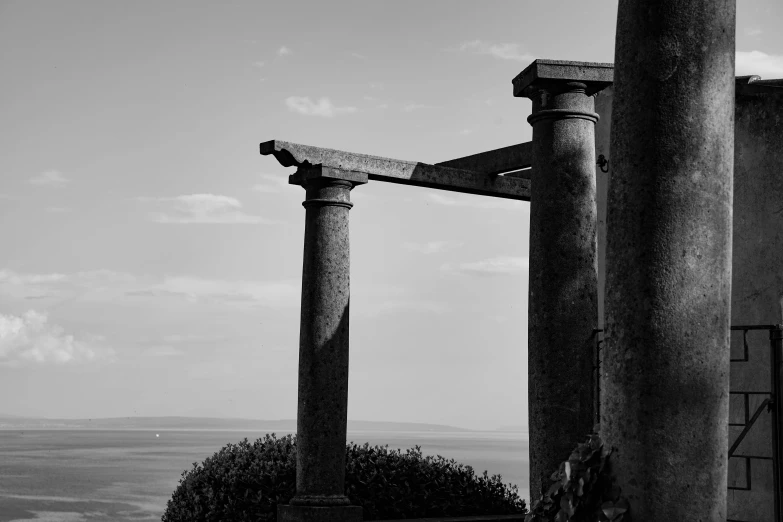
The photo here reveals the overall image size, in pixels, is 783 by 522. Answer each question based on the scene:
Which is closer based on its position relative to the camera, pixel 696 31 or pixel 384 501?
pixel 696 31

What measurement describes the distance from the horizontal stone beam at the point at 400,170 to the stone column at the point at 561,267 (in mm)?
3815

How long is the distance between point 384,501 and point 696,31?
9.39 meters

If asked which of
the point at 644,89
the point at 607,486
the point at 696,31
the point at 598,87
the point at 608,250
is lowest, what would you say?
the point at 607,486

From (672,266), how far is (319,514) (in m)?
7.25

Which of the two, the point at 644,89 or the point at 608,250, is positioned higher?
the point at 644,89

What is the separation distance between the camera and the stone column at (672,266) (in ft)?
15.5

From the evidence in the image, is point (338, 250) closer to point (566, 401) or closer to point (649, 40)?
point (566, 401)

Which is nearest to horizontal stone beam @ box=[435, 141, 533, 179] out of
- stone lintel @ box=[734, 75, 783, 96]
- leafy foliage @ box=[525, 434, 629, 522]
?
stone lintel @ box=[734, 75, 783, 96]

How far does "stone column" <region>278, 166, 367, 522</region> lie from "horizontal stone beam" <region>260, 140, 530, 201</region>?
0.13m

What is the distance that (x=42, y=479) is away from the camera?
81562 mm

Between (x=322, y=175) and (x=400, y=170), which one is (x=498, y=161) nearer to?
(x=400, y=170)

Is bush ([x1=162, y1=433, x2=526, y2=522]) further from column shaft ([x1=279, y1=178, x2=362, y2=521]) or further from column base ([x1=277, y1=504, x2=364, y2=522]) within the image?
column shaft ([x1=279, y1=178, x2=362, y2=521])

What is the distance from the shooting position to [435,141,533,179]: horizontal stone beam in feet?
38.9

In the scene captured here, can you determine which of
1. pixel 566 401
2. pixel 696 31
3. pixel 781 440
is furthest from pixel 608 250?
pixel 781 440
